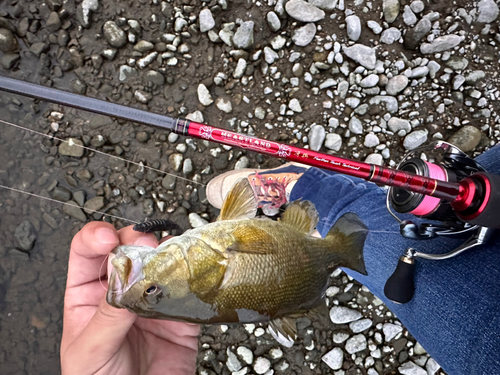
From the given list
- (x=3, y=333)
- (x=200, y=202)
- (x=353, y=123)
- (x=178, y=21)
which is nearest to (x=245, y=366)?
(x=200, y=202)

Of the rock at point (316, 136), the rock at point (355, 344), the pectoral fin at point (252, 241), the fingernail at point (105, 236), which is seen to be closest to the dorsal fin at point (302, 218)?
the pectoral fin at point (252, 241)

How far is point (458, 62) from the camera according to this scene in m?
2.88

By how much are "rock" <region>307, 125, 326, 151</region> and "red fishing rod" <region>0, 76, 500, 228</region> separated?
4.58 feet

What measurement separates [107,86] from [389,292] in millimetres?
2488

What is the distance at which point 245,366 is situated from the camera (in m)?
2.82

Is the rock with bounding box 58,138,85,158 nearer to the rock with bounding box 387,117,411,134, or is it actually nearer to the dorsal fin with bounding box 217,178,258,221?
the dorsal fin with bounding box 217,178,258,221

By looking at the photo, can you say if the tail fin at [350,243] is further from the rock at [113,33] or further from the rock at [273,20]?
the rock at [113,33]

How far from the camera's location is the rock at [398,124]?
2.87 meters

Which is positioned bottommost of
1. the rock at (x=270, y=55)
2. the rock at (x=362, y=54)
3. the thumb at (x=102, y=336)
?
the thumb at (x=102, y=336)

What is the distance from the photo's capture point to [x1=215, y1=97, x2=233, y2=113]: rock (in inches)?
111

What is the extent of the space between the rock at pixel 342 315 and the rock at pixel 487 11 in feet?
8.58

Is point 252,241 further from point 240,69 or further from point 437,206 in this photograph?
point 240,69

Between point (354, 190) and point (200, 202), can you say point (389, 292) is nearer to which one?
point (354, 190)

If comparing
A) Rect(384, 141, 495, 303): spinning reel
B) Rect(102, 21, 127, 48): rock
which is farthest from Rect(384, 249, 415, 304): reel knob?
Rect(102, 21, 127, 48): rock
